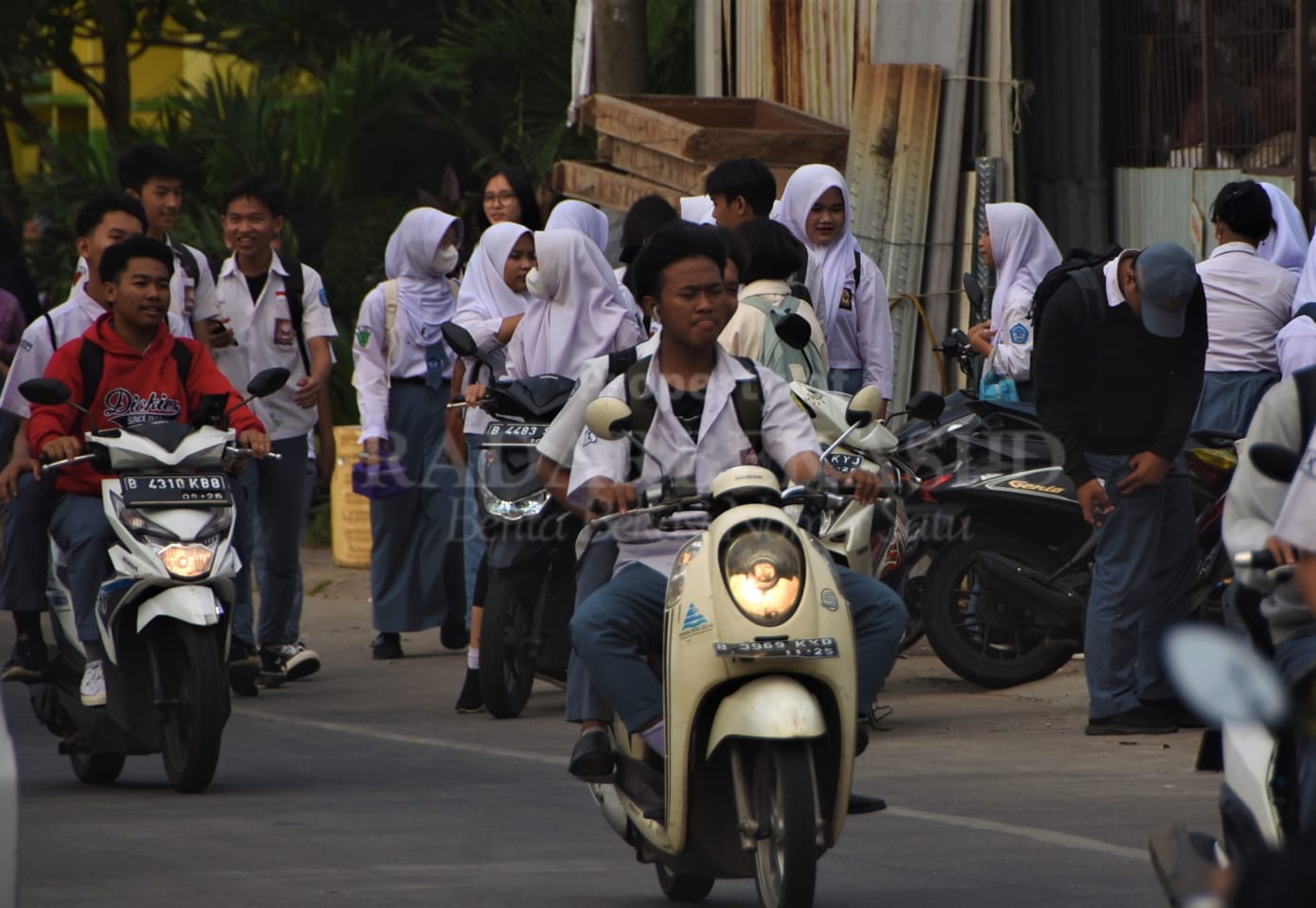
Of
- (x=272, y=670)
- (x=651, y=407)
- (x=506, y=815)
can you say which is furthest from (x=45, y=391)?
(x=272, y=670)

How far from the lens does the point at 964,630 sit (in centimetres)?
1019

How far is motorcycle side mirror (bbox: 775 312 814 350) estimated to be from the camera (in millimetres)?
8078

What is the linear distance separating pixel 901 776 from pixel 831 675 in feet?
8.93

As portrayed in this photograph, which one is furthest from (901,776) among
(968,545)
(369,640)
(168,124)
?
(168,124)

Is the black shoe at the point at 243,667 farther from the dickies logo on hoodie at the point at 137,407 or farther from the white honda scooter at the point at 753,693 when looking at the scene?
the white honda scooter at the point at 753,693

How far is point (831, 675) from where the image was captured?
550cm

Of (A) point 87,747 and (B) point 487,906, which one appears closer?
(B) point 487,906

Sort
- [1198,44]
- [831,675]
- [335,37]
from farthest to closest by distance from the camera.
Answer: [335,37] < [1198,44] < [831,675]

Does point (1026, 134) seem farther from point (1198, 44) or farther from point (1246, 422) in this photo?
point (1246, 422)

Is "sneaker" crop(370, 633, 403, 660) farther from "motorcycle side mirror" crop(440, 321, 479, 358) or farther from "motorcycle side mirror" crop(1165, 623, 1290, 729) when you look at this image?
"motorcycle side mirror" crop(1165, 623, 1290, 729)

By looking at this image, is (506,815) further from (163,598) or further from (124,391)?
(124,391)

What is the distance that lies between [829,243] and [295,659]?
309 cm

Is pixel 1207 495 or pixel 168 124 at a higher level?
pixel 168 124

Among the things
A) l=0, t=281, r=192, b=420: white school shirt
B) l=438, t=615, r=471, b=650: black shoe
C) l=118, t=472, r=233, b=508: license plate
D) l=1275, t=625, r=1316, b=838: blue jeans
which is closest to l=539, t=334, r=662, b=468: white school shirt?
l=118, t=472, r=233, b=508: license plate
